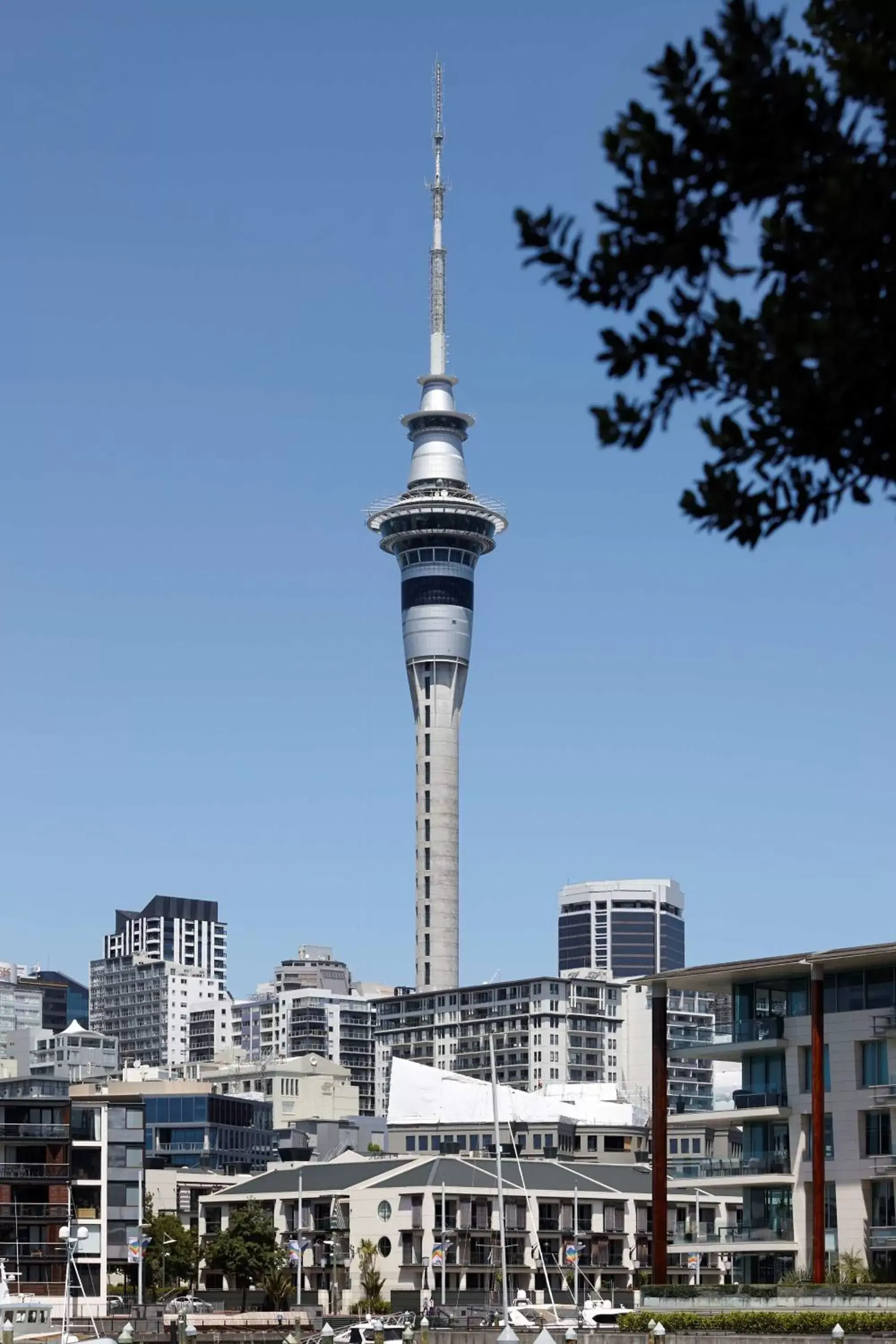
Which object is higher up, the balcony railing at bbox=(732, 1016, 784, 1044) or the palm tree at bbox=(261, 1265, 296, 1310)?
the balcony railing at bbox=(732, 1016, 784, 1044)

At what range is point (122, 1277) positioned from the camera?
156375mm

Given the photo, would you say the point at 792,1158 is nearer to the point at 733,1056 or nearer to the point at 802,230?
the point at 733,1056

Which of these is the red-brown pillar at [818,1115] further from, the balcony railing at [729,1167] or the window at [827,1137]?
the balcony railing at [729,1167]

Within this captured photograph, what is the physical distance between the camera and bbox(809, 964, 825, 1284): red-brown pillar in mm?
89062

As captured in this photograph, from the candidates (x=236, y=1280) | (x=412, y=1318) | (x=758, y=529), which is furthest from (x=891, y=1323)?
(x=236, y=1280)

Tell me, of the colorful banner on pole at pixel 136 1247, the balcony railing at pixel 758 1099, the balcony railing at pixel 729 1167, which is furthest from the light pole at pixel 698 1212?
the colorful banner on pole at pixel 136 1247

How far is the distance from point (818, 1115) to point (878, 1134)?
3697 millimetres

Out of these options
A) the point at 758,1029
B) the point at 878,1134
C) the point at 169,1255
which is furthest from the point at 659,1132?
the point at 169,1255

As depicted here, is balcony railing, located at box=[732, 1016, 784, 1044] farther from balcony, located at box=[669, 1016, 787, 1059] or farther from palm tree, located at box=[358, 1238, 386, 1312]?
palm tree, located at box=[358, 1238, 386, 1312]

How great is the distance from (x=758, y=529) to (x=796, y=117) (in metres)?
3.84

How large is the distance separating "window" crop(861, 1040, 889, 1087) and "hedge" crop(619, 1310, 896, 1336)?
13.7m

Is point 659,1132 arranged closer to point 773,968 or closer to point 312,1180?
point 773,968

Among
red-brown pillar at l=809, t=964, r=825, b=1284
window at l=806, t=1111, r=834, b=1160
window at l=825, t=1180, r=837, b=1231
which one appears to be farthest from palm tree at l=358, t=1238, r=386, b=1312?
red-brown pillar at l=809, t=964, r=825, b=1284

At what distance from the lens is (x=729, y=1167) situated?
99.2 m
